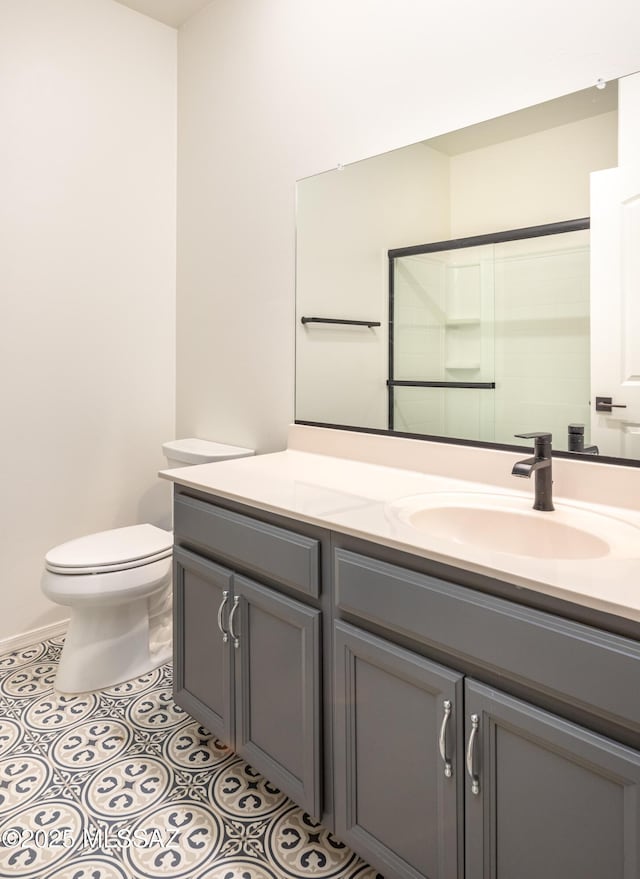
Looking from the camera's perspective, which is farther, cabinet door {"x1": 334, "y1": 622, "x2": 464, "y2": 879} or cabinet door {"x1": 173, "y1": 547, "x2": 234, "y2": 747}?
cabinet door {"x1": 173, "y1": 547, "x2": 234, "y2": 747}

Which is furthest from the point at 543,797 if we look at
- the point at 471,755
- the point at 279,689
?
the point at 279,689

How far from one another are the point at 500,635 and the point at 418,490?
1.95 ft

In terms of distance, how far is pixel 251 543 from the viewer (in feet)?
4.65

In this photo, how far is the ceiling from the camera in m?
2.42

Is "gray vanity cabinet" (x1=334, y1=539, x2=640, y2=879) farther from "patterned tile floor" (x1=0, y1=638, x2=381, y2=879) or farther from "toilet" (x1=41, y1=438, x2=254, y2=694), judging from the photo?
"toilet" (x1=41, y1=438, x2=254, y2=694)

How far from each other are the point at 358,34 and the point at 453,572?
5.62 feet

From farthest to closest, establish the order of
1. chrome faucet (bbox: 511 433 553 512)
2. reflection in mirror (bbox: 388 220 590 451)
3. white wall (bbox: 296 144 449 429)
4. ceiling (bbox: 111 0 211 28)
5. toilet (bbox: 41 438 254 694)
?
ceiling (bbox: 111 0 211 28) → toilet (bbox: 41 438 254 694) → white wall (bbox: 296 144 449 429) → reflection in mirror (bbox: 388 220 590 451) → chrome faucet (bbox: 511 433 553 512)

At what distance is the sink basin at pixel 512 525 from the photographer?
3.75 feet

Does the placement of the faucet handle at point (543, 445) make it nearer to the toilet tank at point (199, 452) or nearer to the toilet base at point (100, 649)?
the toilet tank at point (199, 452)

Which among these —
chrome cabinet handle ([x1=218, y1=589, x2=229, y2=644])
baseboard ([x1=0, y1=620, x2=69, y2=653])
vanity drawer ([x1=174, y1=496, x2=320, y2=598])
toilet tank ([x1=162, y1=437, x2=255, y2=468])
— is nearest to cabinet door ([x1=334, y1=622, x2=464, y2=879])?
vanity drawer ([x1=174, y1=496, x2=320, y2=598])

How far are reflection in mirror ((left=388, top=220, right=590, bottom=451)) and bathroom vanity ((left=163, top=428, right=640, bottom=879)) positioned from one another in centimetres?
13

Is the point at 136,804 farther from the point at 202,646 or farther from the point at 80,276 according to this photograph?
the point at 80,276

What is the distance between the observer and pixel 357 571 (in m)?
1.16

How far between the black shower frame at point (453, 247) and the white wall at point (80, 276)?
4.34 ft
